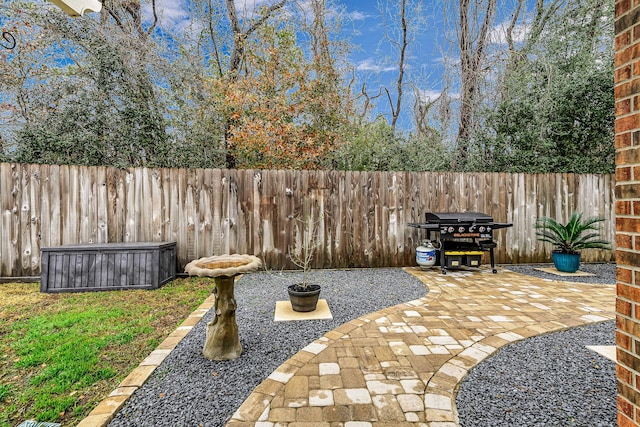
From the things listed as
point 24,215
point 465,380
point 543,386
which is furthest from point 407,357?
point 24,215

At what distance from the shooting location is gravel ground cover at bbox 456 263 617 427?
1.51 metres

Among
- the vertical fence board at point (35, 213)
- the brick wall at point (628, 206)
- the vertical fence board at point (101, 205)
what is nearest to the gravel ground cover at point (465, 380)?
the brick wall at point (628, 206)

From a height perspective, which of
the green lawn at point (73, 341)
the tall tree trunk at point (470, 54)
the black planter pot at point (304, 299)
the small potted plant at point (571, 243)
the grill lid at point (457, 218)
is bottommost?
the green lawn at point (73, 341)

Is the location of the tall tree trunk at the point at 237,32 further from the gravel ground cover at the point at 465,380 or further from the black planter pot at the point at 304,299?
the gravel ground cover at the point at 465,380

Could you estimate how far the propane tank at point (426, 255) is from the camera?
189 inches

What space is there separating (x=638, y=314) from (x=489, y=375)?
981 mm

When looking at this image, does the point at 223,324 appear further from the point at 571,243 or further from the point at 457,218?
the point at 571,243

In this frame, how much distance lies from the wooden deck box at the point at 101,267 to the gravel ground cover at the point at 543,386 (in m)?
3.91

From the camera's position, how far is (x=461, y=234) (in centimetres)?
452

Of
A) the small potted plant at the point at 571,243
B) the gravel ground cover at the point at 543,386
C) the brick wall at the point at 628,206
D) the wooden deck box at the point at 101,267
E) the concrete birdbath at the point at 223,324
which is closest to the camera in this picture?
the brick wall at the point at 628,206

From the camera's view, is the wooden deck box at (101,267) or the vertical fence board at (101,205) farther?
the vertical fence board at (101,205)

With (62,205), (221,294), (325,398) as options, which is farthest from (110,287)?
(325,398)

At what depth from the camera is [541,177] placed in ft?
18.0

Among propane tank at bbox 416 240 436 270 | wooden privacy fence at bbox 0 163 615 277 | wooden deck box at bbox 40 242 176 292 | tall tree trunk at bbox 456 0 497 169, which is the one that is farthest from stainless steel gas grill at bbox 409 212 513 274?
wooden deck box at bbox 40 242 176 292
